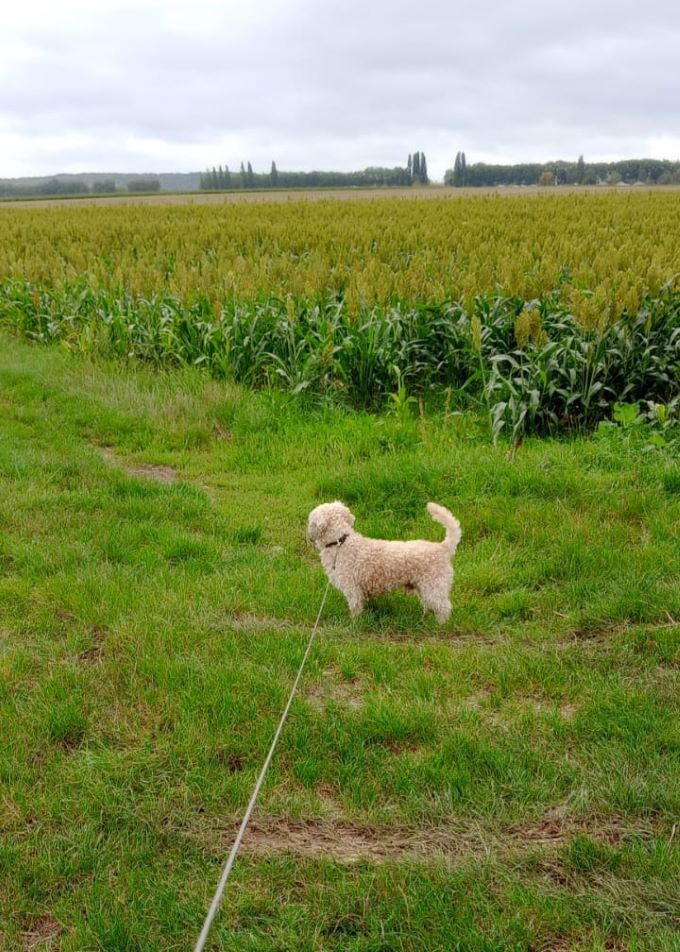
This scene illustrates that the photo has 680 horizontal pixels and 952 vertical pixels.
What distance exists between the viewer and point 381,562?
165 inches

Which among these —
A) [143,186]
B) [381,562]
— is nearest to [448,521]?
[381,562]

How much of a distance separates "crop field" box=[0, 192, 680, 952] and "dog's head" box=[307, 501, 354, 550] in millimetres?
454

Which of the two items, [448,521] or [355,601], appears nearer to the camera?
[448,521]

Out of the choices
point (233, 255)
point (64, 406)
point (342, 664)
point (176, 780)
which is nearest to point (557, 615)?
point (342, 664)

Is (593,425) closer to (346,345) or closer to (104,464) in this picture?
(346,345)

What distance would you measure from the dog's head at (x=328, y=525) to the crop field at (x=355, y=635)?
454 millimetres

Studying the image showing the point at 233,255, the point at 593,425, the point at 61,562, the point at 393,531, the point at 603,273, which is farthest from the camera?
the point at 233,255

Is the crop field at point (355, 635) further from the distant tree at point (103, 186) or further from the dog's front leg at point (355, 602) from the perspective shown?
the distant tree at point (103, 186)

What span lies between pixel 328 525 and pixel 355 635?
1.99ft

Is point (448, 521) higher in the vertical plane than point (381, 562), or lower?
higher

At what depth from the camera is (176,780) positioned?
3.16 m

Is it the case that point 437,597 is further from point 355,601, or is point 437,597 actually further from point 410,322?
point 410,322

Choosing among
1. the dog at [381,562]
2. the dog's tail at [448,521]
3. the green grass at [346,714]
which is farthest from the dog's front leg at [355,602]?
the dog's tail at [448,521]

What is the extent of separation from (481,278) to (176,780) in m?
7.80
